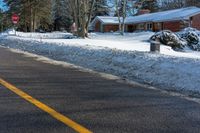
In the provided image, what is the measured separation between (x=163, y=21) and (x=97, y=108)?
2398 inches

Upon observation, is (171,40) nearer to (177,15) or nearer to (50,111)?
(177,15)

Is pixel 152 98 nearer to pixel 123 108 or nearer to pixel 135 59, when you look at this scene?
pixel 123 108

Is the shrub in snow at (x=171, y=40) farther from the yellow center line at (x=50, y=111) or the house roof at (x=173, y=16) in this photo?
the yellow center line at (x=50, y=111)

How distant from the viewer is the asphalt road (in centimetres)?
690

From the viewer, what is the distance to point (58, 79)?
12617mm

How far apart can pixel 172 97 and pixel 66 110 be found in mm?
2725

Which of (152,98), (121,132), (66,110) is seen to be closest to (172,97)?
(152,98)

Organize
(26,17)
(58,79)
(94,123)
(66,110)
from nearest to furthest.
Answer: (94,123), (66,110), (58,79), (26,17)

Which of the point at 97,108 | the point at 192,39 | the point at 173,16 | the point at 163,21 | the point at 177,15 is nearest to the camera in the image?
the point at 97,108

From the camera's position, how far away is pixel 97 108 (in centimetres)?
833

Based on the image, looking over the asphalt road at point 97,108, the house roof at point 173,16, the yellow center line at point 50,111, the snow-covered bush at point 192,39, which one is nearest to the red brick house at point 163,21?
the house roof at point 173,16

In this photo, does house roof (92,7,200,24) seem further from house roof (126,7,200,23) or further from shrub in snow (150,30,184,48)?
shrub in snow (150,30,184,48)

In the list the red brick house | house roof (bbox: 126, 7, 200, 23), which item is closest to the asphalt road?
house roof (bbox: 126, 7, 200, 23)

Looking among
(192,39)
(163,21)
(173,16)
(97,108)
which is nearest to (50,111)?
(97,108)
